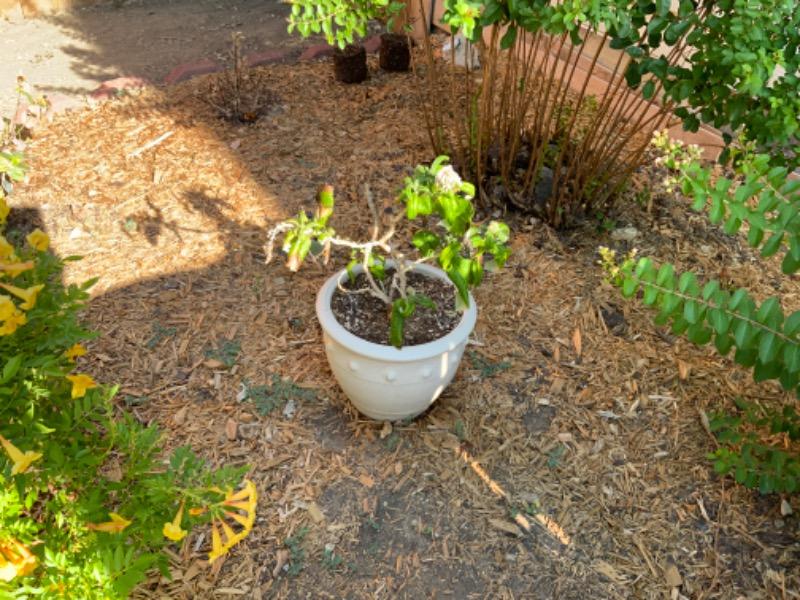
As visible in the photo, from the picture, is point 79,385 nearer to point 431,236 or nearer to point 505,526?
point 431,236

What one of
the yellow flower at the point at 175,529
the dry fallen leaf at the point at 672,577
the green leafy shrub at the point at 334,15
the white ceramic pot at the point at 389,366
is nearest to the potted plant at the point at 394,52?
the green leafy shrub at the point at 334,15

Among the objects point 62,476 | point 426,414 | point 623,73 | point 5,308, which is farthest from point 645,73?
point 62,476

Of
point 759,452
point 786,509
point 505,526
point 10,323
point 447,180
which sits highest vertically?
point 447,180

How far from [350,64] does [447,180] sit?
2883 millimetres

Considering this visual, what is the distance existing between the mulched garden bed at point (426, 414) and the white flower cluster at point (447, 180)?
1006mm

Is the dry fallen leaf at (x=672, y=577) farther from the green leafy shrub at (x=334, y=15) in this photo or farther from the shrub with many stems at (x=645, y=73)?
the green leafy shrub at (x=334, y=15)

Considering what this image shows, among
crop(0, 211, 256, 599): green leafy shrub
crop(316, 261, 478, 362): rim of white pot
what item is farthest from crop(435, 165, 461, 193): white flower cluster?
crop(0, 211, 256, 599): green leafy shrub

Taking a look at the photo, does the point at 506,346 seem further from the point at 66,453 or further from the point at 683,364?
the point at 66,453

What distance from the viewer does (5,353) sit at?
1.69m

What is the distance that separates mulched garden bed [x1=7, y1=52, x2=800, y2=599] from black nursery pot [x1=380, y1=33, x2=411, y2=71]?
3.81 ft

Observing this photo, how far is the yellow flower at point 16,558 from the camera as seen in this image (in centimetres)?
129

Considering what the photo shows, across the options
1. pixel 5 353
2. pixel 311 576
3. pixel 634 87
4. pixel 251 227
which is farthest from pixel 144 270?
pixel 634 87

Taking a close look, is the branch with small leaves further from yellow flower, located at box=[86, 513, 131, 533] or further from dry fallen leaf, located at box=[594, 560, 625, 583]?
dry fallen leaf, located at box=[594, 560, 625, 583]

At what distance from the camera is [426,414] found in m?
2.67
